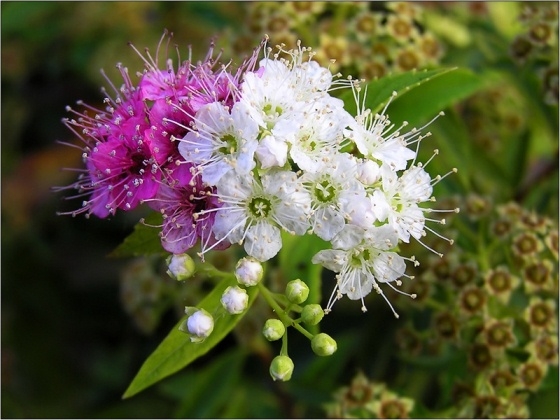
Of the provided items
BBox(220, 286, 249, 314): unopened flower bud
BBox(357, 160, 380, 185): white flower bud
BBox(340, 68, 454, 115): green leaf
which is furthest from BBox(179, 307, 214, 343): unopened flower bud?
BBox(340, 68, 454, 115): green leaf

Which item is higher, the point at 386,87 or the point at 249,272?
the point at 386,87

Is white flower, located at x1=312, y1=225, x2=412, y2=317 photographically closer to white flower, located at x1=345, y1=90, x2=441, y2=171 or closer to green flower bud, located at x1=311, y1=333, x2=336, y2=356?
green flower bud, located at x1=311, y1=333, x2=336, y2=356

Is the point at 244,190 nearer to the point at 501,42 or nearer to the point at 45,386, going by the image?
the point at 501,42

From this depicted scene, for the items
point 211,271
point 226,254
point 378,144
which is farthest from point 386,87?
point 226,254

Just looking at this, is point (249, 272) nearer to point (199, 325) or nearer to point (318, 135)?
point (199, 325)

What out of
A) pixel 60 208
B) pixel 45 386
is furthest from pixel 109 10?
pixel 45 386

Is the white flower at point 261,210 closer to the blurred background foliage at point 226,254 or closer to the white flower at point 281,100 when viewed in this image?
the white flower at point 281,100
